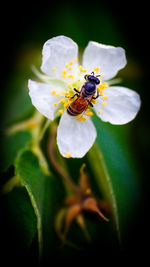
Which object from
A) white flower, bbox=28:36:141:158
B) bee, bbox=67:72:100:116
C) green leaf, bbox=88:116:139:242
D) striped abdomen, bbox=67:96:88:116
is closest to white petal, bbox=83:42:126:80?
white flower, bbox=28:36:141:158

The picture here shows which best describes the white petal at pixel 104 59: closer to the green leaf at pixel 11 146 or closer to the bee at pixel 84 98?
the bee at pixel 84 98

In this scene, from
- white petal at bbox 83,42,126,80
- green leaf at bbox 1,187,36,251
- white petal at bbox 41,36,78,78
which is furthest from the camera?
white petal at bbox 83,42,126,80

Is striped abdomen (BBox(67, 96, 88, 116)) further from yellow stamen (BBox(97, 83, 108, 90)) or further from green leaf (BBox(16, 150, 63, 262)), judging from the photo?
green leaf (BBox(16, 150, 63, 262))

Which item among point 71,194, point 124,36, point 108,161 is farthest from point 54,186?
point 124,36

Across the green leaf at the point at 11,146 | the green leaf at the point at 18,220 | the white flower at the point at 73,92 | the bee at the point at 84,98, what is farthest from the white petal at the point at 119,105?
the green leaf at the point at 18,220

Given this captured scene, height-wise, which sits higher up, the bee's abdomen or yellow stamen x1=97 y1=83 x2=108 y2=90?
the bee's abdomen
